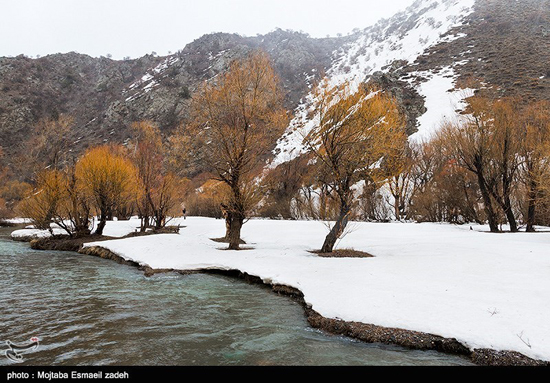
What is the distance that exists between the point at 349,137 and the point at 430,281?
667 cm

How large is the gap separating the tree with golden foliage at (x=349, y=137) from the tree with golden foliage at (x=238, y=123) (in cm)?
272

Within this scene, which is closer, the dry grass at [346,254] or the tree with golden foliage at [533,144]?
the dry grass at [346,254]

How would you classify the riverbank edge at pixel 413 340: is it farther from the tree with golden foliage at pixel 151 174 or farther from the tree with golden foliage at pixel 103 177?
the tree with golden foliage at pixel 151 174

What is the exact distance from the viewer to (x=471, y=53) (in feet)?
163

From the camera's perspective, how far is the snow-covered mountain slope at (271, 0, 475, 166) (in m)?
38.2

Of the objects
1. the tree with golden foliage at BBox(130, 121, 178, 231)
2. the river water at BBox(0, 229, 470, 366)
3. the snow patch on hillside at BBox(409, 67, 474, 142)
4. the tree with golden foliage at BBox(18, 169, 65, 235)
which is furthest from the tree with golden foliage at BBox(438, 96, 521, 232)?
the tree with golden foliage at BBox(18, 169, 65, 235)

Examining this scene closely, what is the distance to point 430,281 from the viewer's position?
24.1ft

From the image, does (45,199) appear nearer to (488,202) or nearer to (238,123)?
(238,123)

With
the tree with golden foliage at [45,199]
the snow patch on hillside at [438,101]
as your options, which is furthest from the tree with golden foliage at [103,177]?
the snow patch on hillside at [438,101]

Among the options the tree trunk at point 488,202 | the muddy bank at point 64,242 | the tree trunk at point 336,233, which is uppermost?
the tree trunk at point 488,202

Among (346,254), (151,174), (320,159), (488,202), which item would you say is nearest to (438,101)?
(488,202)

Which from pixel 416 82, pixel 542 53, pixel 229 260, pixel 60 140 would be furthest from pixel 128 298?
pixel 542 53

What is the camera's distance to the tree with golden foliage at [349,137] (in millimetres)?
11977

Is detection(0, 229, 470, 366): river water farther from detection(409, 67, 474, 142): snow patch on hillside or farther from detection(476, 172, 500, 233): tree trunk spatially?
detection(409, 67, 474, 142): snow patch on hillside
